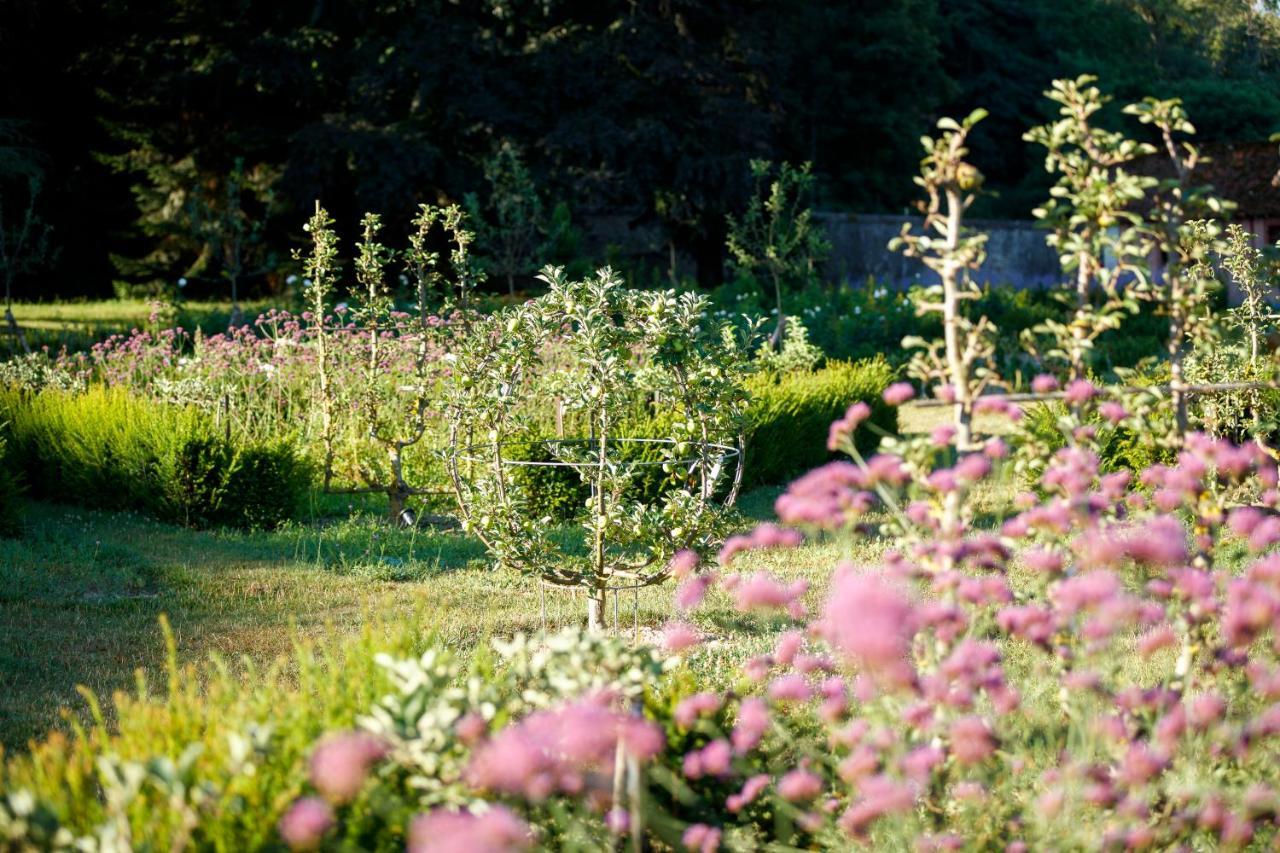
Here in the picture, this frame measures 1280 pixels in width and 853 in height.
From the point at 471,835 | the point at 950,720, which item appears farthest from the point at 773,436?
the point at 471,835

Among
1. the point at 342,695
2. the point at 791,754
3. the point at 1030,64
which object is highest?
the point at 1030,64

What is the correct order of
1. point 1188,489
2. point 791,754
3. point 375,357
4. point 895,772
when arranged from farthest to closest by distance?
point 375,357
point 791,754
point 1188,489
point 895,772

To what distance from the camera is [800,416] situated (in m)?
9.45

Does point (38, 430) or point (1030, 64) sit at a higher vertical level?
point (1030, 64)

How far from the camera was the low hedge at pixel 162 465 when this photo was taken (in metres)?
7.60

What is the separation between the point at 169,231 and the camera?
22.2 metres

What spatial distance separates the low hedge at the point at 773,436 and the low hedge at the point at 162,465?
56.5 inches

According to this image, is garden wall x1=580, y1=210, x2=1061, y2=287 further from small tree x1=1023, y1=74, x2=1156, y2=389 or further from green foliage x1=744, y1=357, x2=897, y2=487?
small tree x1=1023, y1=74, x2=1156, y2=389

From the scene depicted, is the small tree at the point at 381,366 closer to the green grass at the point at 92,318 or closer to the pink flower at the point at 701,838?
the green grass at the point at 92,318

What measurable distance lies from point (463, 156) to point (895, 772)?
68.8ft

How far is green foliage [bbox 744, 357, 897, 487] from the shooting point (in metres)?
9.09

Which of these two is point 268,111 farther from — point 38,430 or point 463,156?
point 38,430

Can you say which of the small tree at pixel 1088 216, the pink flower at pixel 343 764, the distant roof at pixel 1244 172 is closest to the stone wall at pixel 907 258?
the distant roof at pixel 1244 172

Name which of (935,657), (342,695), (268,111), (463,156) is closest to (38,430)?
(342,695)
